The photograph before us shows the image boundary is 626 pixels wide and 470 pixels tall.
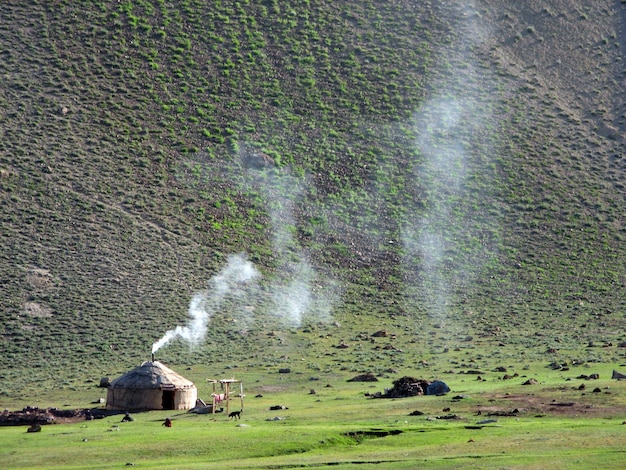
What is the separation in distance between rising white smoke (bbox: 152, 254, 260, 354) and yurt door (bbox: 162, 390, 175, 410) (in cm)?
929

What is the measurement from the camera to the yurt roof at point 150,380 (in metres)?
43.8

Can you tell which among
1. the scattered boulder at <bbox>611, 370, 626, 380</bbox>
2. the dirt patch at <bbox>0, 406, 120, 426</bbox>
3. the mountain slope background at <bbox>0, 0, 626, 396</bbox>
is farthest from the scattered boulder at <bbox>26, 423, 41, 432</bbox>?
the scattered boulder at <bbox>611, 370, 626, 380</bbox>

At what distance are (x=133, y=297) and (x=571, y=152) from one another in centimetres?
3742

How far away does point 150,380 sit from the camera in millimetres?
43938

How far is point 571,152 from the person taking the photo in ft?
280

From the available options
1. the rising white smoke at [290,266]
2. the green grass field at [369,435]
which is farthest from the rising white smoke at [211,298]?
the green grass field at [369,435]

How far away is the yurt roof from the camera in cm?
4381

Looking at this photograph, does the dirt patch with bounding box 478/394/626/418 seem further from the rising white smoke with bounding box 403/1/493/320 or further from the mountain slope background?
the rising white smoke with bounding box 403/1/493/320

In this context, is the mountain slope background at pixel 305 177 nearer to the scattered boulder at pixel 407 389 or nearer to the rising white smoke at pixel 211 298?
the rising white smoke at pixel 211 298

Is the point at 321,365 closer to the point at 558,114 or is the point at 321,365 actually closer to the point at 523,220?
the point at 523,220

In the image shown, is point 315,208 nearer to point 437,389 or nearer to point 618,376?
point 437,389

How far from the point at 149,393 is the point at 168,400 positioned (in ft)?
2.50

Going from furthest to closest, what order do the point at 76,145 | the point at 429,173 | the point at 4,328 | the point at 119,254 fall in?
the point at 429,173
the point at 76,145
the point at 119,254
the point at 4,328

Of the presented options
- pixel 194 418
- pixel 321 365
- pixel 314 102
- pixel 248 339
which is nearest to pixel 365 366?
pixel 321 365
